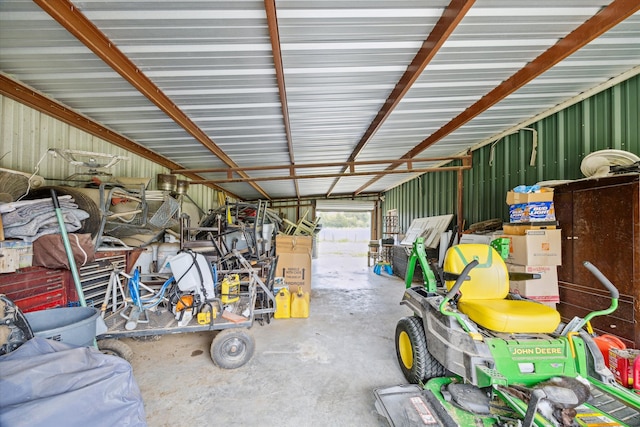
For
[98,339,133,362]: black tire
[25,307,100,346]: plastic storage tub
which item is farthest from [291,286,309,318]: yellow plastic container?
[25,307,100,346]: plastic storage tub

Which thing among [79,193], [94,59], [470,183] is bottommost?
[79,193]

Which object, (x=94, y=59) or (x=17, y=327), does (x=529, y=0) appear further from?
(x=17, y=327)

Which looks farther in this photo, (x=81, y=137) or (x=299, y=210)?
(x=299, y=210)

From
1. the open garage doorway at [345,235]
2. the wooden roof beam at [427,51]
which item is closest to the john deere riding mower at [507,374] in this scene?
the wooden roof beam at [427,51]

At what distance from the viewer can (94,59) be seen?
2.53m

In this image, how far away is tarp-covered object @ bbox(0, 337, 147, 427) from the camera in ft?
Answer: 3.91

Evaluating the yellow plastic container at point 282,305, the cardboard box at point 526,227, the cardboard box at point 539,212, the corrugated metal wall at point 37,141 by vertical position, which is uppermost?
the corrugated metal wall at point 37,141

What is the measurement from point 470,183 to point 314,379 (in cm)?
529

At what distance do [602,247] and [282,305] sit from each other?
408 cm

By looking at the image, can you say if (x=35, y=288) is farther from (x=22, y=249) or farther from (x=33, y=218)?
(x=33, y=218)

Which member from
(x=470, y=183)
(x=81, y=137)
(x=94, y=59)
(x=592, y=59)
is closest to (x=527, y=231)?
(x=592, y=59)

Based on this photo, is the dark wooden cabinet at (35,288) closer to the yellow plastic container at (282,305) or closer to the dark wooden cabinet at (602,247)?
the yellow plastic container at (282,305)

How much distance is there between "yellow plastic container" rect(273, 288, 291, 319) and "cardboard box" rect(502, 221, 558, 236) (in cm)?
340

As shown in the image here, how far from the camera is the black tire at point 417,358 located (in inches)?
88.1
